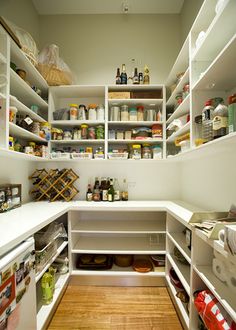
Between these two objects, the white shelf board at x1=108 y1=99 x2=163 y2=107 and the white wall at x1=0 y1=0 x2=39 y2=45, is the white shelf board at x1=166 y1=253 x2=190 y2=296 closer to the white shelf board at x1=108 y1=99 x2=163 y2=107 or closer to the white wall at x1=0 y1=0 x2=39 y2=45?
the white shelf board at x1=108 y1=99 x2=163 y2=107

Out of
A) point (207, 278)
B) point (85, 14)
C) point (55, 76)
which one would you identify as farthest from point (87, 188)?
point (85, 14)

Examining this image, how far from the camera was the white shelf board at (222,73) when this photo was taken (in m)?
0.83

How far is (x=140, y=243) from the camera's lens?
6.31ft

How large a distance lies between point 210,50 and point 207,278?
1415 mm

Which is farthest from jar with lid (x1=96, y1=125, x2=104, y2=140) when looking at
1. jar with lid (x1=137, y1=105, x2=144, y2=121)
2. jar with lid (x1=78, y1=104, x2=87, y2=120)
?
jar with lid (x1=137, y1=105, x2=144, y2=121)

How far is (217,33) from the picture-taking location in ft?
3.33

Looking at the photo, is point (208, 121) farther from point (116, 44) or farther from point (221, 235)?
point (116, 44)

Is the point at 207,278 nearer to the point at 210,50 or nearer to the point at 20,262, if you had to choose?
the point at 20,262

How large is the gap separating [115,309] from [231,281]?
3.37 feet

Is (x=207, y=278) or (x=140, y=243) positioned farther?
(x=140, y=243)

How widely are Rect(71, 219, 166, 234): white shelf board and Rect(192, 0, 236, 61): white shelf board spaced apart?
5.04ft

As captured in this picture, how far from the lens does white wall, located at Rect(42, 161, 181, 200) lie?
219cm

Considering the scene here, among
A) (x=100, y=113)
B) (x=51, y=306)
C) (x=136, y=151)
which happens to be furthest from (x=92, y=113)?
(x=51, y=306)

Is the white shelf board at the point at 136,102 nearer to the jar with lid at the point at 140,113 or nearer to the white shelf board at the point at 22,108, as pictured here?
Answer: the jar with lid at the point at 140,113
